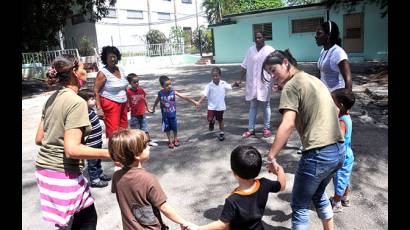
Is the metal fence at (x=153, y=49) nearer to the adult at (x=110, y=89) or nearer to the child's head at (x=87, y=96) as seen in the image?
the adult at (x=110, y=89)

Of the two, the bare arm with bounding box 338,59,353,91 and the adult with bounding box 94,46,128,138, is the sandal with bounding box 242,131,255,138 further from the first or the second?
the bare arm with bounding box 338,59,353,91

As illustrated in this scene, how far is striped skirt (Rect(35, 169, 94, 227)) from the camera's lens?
2527mm

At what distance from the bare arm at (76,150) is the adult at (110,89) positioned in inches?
102

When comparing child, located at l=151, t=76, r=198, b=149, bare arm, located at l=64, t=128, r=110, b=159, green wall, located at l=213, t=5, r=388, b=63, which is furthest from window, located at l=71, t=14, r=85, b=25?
bare arm, located at l=64, t=128, r=110, b=159

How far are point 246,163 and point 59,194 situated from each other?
1.36 metres

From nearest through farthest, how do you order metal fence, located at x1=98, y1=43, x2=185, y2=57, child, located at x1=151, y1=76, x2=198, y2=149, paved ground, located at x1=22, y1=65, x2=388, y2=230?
paved ground, located at x1=22, y1=65, x2=388, y2=230
child, located at x1=151, y1=76, x2=198, y2=149
metal fence, located at x1=98, y1=43, x2=185, y2=57

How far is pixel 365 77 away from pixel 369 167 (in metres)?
9.55

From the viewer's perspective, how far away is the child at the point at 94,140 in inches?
170

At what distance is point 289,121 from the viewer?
2578 millimetres

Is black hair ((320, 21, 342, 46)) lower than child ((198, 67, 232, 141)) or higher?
higher

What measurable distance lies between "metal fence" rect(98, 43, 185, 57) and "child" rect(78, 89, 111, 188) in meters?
23.7

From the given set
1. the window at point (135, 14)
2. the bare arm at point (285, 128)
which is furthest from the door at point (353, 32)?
the window at point (135, 14)

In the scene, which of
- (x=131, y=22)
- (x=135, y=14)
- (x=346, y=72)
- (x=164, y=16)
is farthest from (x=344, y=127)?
(x=164, y=16)

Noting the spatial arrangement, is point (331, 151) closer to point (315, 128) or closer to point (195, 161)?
point (315, 128)
